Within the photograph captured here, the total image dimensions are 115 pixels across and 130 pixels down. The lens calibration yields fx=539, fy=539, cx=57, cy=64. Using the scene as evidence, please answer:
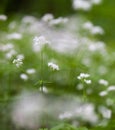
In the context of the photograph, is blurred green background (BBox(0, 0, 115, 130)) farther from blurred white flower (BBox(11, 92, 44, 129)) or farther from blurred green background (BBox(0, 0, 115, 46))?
blurred white flower (BBox(11, 92, 44, 129))

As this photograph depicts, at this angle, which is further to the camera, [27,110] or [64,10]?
[64,10]

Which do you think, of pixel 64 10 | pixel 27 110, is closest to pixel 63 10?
pixel 64 10

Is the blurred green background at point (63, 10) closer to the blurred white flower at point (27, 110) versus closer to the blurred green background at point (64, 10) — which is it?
the blurred green background at point (64, 10)

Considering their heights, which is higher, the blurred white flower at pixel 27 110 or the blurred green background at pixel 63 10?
the blurred green background at pixel 63 10

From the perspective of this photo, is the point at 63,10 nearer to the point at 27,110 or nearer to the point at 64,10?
the point at 64,10

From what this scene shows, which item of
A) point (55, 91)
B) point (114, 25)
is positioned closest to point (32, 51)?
point (55, 91)

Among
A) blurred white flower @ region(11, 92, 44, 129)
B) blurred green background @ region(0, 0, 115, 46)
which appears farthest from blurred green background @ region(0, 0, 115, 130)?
blurred white flower @ region(11, 92, 44, 129)

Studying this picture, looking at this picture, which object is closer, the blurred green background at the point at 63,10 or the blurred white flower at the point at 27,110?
the blurred white flower at the point at 27,110

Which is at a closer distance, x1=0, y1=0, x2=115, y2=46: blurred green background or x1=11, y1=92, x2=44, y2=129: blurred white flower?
x1=11, y1=92, x2=44, y2=129: blurred white flower

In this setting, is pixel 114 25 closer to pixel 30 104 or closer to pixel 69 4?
pixel 69 4

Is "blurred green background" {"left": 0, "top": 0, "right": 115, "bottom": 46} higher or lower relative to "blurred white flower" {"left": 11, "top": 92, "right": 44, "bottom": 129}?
higher

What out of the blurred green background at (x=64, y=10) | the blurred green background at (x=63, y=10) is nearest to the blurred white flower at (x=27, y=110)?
the blurred green background at (x=64, y=10)
